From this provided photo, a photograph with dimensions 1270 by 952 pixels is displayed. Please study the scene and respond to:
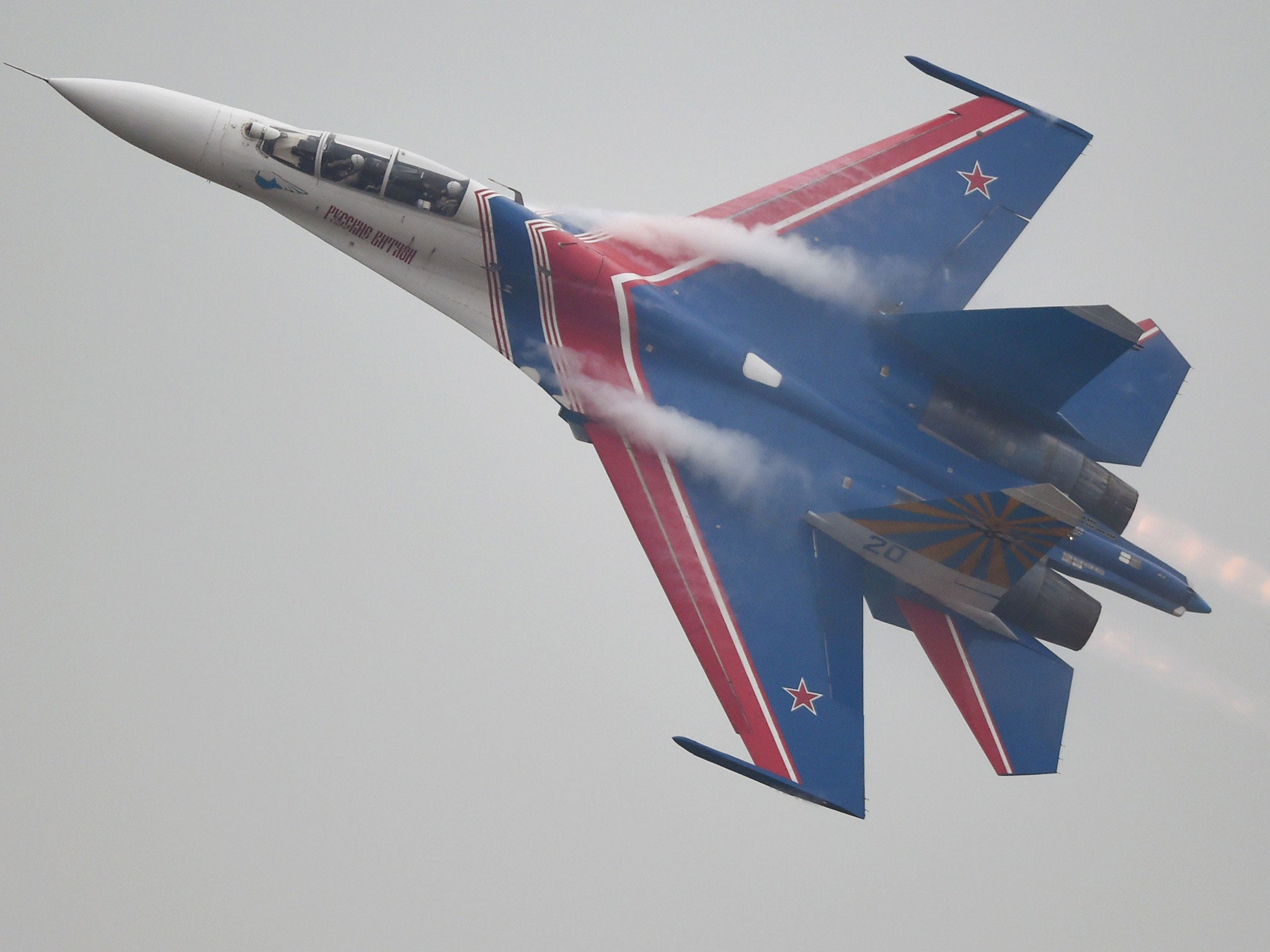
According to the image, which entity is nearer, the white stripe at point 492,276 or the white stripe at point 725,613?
the white stripe at point 725,613

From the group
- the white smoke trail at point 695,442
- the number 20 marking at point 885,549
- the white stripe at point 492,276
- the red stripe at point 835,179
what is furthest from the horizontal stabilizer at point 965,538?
the white stripe at point 492,276

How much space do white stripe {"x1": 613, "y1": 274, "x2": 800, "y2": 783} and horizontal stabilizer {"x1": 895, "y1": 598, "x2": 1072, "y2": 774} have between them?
1917 mm

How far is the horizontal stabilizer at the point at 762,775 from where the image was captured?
14.7 metres

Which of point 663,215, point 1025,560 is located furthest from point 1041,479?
point 663,215

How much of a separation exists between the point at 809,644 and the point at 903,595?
48.3 inches

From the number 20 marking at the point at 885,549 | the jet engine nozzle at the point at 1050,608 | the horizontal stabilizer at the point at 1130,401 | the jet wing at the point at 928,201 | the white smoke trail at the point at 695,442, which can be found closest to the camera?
the number 20 marking at the point at 885,549

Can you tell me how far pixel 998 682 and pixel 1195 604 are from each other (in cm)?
242

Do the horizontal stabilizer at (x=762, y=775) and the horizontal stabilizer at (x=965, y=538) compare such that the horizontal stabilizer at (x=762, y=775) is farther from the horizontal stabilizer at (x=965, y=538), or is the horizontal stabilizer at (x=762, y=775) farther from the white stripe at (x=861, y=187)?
the white stripe at (x=861, y=187)

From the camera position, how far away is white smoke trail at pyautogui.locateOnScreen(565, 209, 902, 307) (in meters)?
16.2

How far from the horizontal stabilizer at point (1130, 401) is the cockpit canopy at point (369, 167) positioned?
7.24 meters

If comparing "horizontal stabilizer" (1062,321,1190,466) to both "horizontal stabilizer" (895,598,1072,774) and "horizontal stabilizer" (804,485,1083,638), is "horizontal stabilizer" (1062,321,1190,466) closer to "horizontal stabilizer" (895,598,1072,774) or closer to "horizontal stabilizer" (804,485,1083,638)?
"horizontal stabilizer" (804,485,1083,638)

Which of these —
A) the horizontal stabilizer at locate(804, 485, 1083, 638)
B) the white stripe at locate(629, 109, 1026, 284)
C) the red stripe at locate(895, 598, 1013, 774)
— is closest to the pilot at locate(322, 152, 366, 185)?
the white stripe at locate(629, 109, 1026, 284)

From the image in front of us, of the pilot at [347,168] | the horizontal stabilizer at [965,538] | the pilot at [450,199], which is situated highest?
the pilot at [347,168]

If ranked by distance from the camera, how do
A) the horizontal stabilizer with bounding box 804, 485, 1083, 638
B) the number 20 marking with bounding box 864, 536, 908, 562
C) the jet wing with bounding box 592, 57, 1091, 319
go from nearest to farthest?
the horizontal stabilizer with bounding box 804, 485, 1083, 638
the number 20 marking with bounding box 864, 536, 908, 562
the jet wing with bounding box 592, 57, 1091, 319
